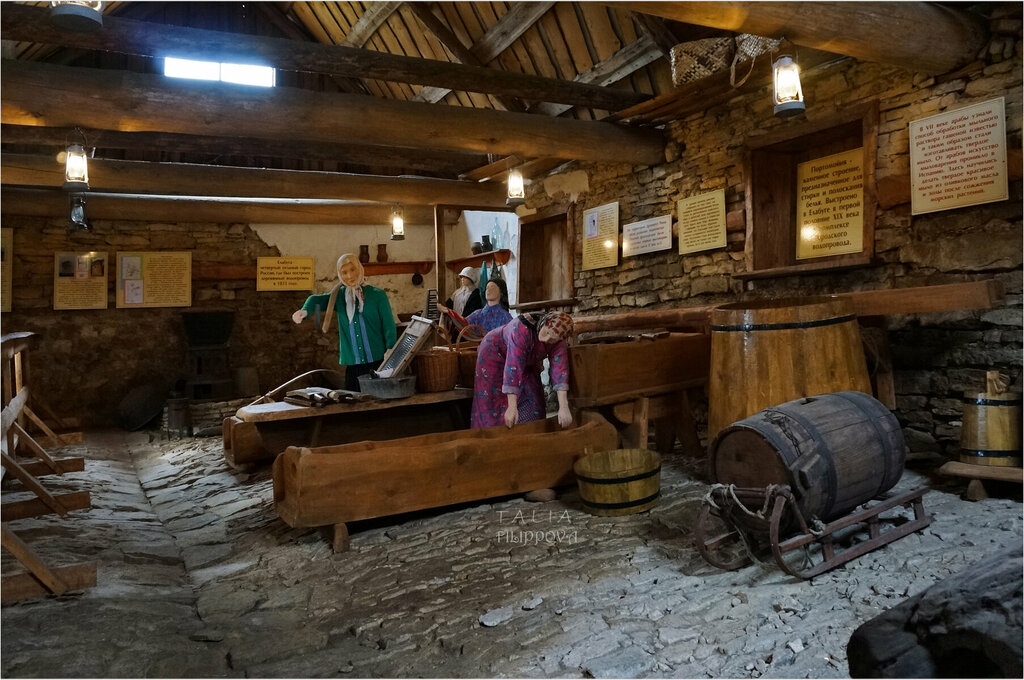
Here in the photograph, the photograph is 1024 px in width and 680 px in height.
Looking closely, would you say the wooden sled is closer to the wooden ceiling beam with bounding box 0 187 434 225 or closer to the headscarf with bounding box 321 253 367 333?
the headscarf with bounding box 321 253 367 333

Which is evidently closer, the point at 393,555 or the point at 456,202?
the point at 393,555

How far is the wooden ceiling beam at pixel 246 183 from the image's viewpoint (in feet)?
24.8

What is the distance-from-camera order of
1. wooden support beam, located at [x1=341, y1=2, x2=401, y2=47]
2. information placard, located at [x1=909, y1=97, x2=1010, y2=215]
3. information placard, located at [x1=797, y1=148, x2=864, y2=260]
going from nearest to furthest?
information placard, located at [x1=909, y1=97, x2=1010, y2=215] < information placard, located at [x1=797, y1=148, x2=864, y2=260] < wooden support beam, located at [x1=341, y1=2, x2=401, y2=47]

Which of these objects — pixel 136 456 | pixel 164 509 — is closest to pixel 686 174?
pixel 164 509

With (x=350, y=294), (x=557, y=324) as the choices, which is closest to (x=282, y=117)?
(x=350, y=294)

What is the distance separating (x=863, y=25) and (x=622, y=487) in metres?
3.09

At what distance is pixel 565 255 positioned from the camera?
8.79m

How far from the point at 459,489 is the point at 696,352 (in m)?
2.51

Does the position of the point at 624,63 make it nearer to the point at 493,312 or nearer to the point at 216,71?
the point at 493,312

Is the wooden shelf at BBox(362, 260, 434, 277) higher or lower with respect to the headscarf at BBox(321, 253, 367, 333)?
higher

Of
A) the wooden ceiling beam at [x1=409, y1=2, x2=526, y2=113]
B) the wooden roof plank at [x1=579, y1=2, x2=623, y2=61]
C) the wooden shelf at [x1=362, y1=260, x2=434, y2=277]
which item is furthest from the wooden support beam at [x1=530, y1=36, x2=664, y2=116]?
the wooden shelf at [x1=362, y1=260, x2=434, y2=277]

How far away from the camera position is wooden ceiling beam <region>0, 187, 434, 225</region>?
8.98m

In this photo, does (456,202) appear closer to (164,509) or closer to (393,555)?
(164,509)

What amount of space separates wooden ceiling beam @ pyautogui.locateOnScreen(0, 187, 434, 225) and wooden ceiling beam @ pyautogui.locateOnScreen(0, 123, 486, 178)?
1092 millimetres
